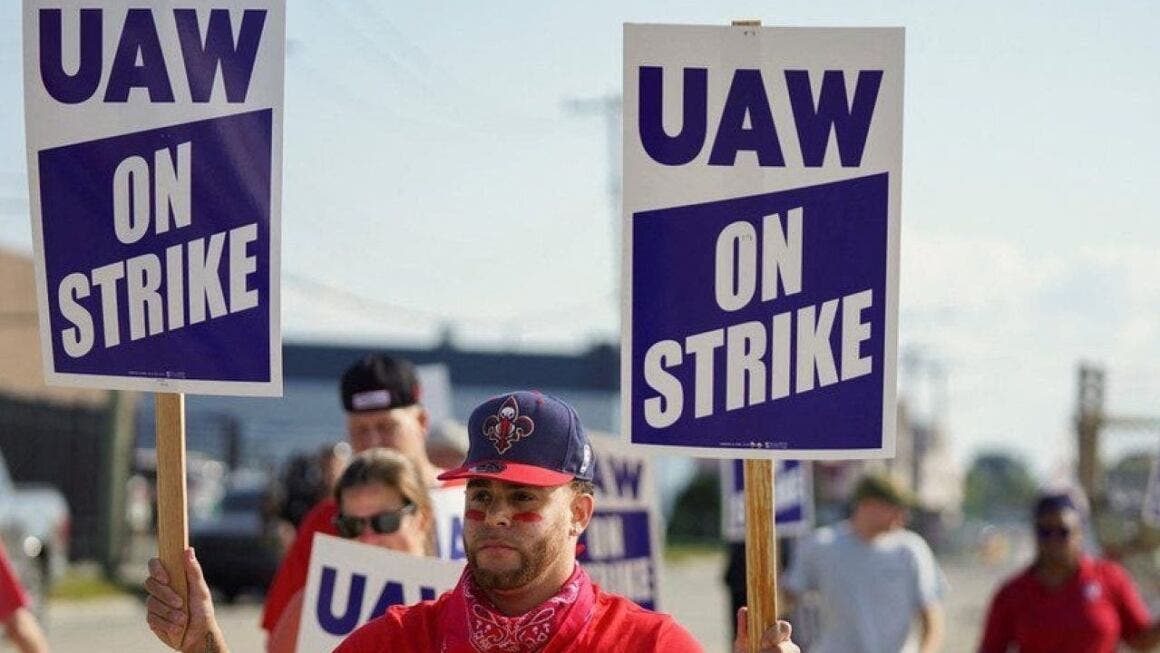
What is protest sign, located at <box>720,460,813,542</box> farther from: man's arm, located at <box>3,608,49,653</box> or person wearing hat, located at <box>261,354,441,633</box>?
man's arm, located at <box>3,608,49,653</box>

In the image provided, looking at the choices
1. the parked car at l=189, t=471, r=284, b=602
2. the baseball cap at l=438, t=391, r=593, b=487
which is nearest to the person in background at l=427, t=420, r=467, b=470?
the baseball cap at l=438, t=391, r=593, b=487

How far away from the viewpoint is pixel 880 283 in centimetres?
477

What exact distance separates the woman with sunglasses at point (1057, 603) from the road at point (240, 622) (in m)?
5.17

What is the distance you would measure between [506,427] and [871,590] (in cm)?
652

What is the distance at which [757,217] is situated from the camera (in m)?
4.77

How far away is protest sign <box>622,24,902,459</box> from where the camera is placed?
187 inches

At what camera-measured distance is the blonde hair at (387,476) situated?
619cm

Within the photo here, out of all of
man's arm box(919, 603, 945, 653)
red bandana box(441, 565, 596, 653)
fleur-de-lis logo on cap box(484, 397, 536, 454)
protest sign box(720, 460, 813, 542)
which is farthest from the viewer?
protest sign box(720, 460, 813, 542)

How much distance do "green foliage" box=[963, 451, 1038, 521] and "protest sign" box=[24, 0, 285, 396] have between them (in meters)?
145

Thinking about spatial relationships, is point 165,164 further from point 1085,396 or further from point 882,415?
point 1085,396

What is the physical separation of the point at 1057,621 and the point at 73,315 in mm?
6140

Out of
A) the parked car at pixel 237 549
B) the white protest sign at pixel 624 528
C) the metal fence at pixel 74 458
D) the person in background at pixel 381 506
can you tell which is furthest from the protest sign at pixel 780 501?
the metal fence at pixel 74 458

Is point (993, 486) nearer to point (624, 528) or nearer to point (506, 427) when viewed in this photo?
point (624, 528)

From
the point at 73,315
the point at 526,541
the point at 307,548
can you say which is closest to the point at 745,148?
the point at 526,541
